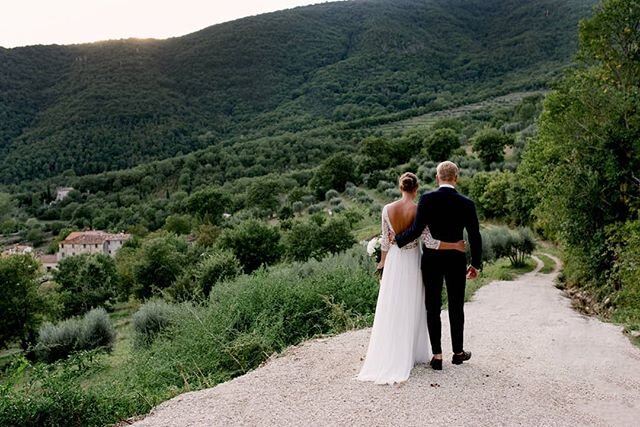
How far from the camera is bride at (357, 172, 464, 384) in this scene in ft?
21.6

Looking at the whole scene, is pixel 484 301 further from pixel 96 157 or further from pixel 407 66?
pixel 407 66

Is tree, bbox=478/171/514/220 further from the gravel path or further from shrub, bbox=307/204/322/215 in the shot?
the gravel path

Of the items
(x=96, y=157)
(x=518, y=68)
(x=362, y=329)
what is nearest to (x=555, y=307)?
(x=362, y=329)

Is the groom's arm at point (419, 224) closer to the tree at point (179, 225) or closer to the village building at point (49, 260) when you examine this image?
the tree at point (179, 225)

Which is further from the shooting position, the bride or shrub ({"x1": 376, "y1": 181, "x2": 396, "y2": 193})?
shrub ({"x1": 376, "y1": 181, "x2": 396, "y2": 193})

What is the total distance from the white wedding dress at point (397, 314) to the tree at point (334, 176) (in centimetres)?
5780

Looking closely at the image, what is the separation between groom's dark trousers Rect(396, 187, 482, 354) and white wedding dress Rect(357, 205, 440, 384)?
0.13 m

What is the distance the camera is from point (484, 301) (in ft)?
50.4

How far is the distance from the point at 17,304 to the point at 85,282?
36.0 feet

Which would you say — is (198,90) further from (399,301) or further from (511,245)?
(399,301)

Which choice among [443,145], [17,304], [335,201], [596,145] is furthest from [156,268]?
[443,145]

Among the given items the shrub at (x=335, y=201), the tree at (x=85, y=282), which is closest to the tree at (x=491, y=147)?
the shrub at (x=335, y=201)

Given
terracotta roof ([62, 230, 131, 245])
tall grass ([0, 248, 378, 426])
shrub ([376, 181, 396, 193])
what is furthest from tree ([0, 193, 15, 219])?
tall grass ([0, 248, 378, 426])

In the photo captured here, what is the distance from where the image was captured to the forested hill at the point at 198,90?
137625 mm
